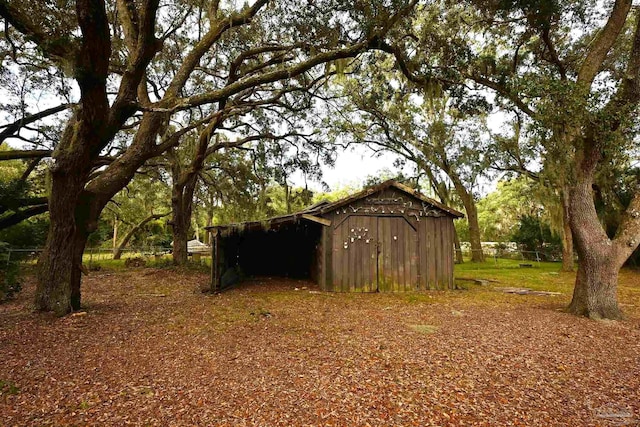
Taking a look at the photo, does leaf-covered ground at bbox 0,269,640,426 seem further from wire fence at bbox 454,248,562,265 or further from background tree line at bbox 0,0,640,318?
wire fence at bbox 454,248,562,265

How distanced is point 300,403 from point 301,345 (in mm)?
1824

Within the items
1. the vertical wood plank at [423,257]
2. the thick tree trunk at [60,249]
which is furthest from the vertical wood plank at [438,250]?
the thick tree trunk at [60,249]

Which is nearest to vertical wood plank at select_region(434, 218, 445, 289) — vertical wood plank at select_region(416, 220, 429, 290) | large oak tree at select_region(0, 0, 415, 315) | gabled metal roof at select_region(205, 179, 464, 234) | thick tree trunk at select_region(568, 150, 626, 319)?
vertical wood plank at select_region(416, 220, 429, 290)

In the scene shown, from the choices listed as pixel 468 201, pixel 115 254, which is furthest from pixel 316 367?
pixel 115 254

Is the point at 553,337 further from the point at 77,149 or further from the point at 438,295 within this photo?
the point at 77,149

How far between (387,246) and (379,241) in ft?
1.02

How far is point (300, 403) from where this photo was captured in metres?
3.49

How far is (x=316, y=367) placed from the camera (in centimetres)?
440

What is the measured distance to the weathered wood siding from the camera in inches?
421

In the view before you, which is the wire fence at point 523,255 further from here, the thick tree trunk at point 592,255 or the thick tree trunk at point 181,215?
the thick tree trunk at point 181,215

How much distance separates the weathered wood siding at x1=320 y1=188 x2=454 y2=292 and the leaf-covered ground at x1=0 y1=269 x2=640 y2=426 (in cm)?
276

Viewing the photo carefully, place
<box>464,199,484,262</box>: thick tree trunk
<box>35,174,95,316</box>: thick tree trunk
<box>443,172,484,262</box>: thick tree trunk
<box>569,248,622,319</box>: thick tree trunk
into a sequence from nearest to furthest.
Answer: <box>35,174,95,316</box>: thick tree trunk < <box>569,248,622,319</box>: thick tree trunk < <box>443,172,484,262</box>: thick tree trunk < <box>464,199,484,262</box>: thick tree trunk

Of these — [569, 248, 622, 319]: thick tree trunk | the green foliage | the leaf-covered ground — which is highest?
the green foliage

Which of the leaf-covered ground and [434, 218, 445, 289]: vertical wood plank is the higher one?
[434, 218, 445, 289]: vertical wood plank
